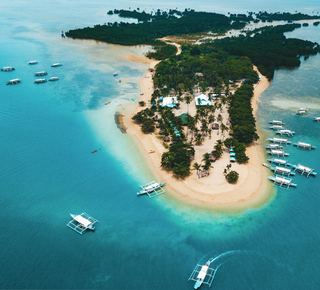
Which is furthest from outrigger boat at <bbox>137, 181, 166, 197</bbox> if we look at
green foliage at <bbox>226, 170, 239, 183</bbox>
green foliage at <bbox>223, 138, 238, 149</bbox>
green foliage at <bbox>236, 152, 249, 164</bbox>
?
green foliage at <bbox>223, 138, 238, 149</bbox>

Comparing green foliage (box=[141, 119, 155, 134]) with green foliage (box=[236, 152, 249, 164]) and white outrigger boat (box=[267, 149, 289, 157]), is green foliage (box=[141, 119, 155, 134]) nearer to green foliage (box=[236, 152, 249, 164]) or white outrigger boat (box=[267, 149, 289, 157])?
green foliage (box=[236, 152, 249, 164])

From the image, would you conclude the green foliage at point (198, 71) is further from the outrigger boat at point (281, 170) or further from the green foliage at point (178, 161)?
the outrigger boat at point (281, 170)

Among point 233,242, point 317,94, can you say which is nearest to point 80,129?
point 233,242

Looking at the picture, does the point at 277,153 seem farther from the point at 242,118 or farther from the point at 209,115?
the point at 209,115

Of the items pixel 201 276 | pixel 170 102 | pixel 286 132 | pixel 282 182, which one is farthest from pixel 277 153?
pixel 201 276

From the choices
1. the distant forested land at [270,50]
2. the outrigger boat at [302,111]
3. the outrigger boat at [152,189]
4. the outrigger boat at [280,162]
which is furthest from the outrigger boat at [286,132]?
the distant forested land at [270,50]

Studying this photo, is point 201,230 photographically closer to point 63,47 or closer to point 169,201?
point 169,201
